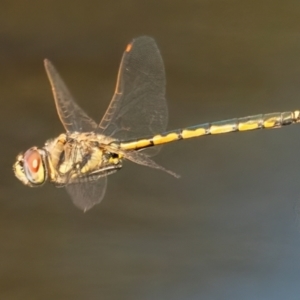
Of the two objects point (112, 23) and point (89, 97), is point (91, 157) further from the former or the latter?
point (112, 23)

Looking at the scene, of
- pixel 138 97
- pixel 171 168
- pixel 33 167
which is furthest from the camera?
pixel 171 168

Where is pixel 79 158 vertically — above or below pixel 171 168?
below

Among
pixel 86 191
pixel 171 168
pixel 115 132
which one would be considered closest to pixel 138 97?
pixel 115 132

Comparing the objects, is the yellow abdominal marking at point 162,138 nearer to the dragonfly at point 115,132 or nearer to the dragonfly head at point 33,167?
the dragonfly at point 115,132

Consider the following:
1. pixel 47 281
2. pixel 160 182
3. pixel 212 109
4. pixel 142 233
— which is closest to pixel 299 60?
pixel 212 109

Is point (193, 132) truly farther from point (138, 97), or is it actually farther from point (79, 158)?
point (79, 158)

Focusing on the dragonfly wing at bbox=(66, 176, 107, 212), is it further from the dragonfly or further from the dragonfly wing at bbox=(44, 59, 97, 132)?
the dragonfly wing at bbox=(44, 59, 97, 132)

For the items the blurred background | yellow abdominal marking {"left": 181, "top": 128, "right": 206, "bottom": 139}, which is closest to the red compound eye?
yellow abdominal marking {"left": 181, "top": 128, "right": 206, "bottom": 139}
